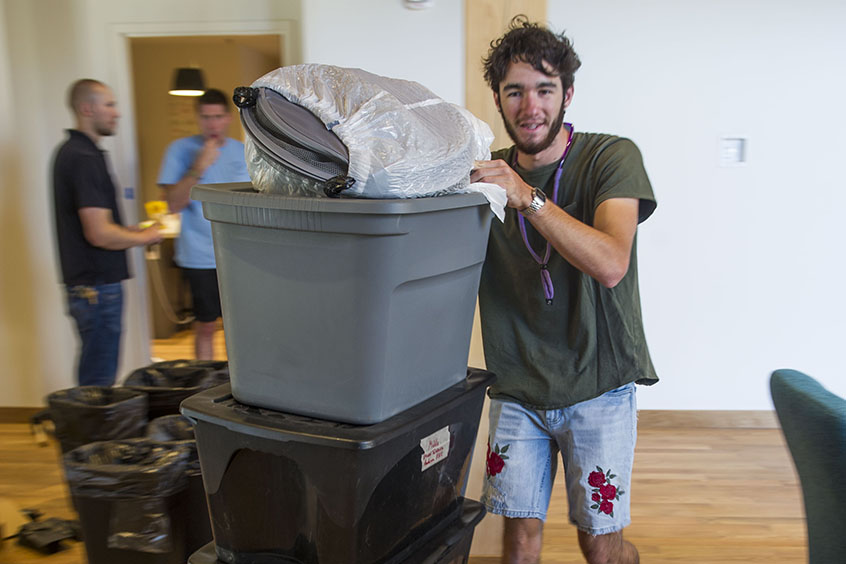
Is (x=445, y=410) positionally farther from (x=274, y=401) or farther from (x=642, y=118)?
(x=642, y=118)

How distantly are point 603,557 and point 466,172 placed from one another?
3.30 ft

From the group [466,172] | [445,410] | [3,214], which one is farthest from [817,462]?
[3,214]

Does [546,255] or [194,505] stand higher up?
[546,255]

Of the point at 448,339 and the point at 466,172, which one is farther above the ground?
the point at 466,172

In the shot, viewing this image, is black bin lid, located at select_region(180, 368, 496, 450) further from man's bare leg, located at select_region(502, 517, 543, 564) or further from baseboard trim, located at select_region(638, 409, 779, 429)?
baseboard trim, located at select_region(638, 409, 779, 429)

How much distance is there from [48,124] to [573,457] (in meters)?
3.06

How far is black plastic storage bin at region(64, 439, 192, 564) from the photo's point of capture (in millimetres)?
1530

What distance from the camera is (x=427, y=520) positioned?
1.26 metres

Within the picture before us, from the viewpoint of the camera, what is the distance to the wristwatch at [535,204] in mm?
1335

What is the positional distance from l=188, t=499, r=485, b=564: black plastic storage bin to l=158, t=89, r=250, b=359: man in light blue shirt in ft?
6.71

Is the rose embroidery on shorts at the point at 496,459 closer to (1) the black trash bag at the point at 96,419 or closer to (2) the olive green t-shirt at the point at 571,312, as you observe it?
(2) the olive green t-shirt at the point at 571,312

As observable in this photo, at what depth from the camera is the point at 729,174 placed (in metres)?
3.34

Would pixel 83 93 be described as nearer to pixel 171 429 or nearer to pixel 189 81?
pixel 189 81

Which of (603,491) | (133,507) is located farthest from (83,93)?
(603,491)
